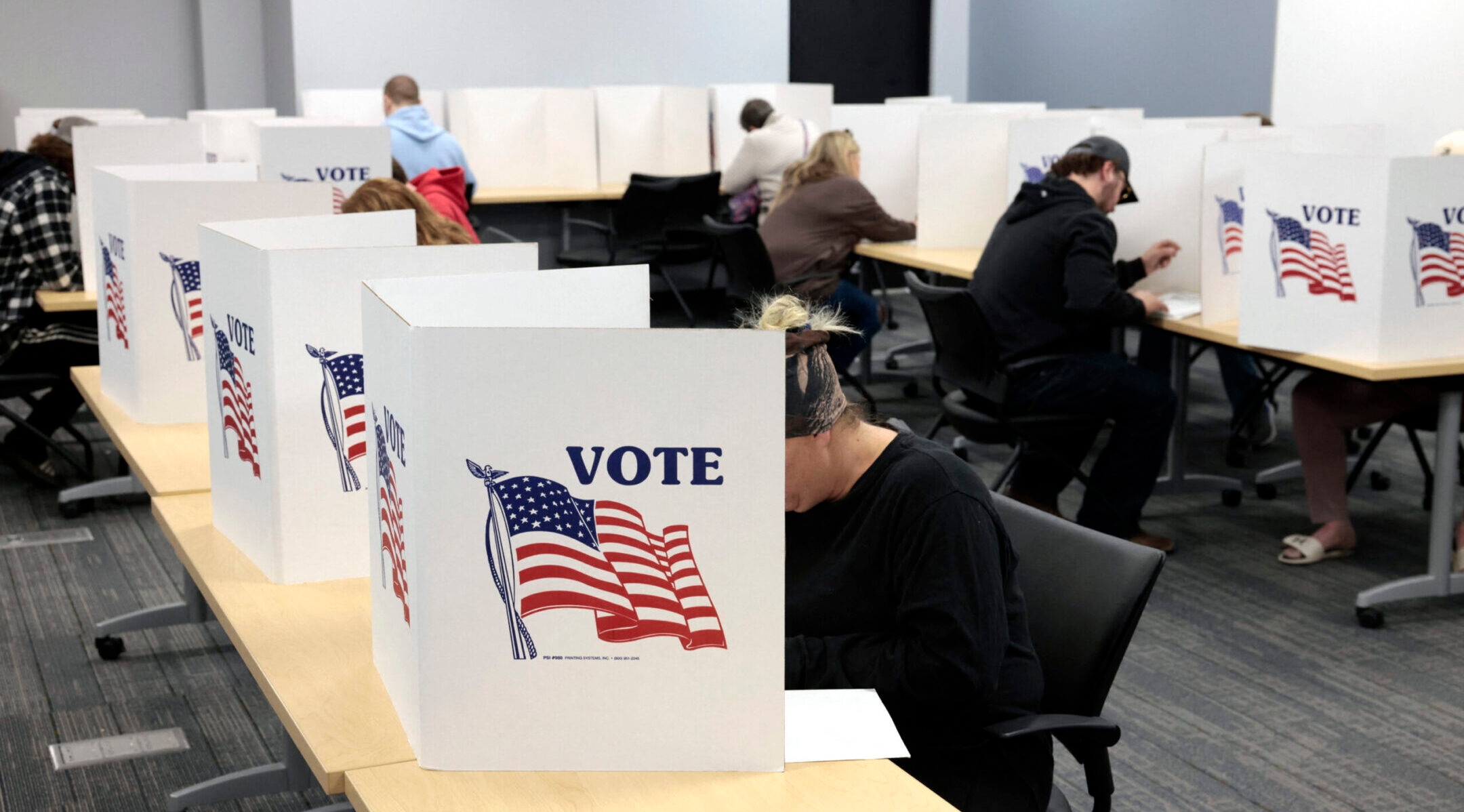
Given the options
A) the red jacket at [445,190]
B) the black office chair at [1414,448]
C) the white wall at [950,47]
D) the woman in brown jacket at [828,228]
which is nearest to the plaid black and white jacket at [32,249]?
the red jacket at [445,190]

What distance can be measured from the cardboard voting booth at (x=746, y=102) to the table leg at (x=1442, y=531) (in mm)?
4843

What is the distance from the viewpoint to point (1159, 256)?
155 inches

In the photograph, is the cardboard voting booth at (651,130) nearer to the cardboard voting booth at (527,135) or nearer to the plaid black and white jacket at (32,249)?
the cardboard voting booth at (527,135)

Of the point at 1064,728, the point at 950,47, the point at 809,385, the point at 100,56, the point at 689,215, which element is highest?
the point at 950,47

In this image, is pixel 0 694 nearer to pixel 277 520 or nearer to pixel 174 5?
pixel 277 520

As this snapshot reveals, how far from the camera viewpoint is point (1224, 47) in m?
7.67

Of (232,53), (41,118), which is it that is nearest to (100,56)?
(232,53)

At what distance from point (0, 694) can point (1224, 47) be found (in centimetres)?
697

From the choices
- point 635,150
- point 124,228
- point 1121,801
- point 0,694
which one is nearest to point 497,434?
point 124,228

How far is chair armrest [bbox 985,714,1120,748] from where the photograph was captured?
59.8 inches

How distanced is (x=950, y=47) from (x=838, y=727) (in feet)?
30.6

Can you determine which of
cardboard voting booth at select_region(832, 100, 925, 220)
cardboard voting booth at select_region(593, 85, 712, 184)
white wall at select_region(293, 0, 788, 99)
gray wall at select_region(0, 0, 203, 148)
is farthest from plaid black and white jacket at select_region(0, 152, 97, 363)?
gray wall at select_region(0, 0, 203, 148)

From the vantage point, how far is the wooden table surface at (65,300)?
391 centimetres

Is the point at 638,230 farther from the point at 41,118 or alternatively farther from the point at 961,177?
the point at 41,118
